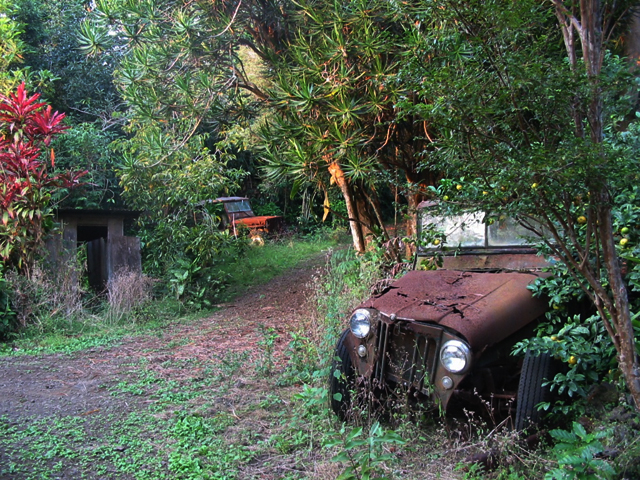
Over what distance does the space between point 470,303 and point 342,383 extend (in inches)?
46.5

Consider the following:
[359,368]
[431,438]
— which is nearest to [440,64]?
[359,368]

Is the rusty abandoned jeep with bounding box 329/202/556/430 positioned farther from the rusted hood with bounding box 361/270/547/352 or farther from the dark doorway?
the dark doorway

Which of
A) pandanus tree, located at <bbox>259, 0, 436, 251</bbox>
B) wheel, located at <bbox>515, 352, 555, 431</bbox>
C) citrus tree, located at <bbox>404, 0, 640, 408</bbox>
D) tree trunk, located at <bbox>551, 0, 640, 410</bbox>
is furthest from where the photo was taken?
pandanus tree, located at <bbox>259, 0, 436, 251</bbox>

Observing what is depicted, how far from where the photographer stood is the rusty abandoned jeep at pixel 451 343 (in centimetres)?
356

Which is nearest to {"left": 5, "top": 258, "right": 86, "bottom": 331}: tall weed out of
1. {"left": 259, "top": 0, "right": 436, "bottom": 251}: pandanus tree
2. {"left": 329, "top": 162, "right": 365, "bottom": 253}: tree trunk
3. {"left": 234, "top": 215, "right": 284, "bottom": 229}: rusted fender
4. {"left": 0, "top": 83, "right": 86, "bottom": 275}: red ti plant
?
{"left": 0, "top": 83, "right": 86, "bottom": 275}: red ti plant

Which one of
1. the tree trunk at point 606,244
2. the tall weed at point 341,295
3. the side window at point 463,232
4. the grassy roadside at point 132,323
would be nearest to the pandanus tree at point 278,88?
the tall weed at point 341,295

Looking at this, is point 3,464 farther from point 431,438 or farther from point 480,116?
point 480,116

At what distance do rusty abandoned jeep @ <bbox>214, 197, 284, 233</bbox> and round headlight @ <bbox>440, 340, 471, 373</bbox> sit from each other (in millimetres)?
13870

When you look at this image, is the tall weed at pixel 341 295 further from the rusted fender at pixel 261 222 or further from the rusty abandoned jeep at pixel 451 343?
the rusted fender at pixel 261 222

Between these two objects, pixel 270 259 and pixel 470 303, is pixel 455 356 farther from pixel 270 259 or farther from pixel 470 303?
pixel 270 259

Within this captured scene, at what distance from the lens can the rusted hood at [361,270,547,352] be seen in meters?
3.64

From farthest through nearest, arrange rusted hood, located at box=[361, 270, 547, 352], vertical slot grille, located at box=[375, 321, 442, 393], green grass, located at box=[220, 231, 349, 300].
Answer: green grass, located at box=[220, 231, 349, 300] → vertical slot grille, located at box=[375, 321, 442, 393] → rusted hood, located at box=[361, 270, 547, 352]

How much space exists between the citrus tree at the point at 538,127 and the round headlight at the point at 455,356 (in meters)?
0.85

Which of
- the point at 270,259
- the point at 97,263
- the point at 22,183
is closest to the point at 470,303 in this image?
the point at 22,183
